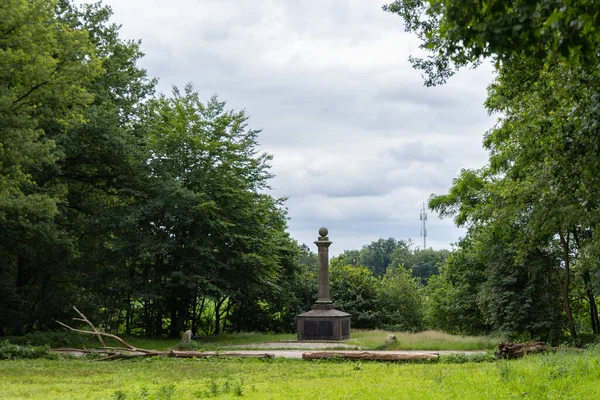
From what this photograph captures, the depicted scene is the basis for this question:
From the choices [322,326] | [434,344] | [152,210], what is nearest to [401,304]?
[322,326]

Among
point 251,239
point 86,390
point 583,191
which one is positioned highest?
point 251,239

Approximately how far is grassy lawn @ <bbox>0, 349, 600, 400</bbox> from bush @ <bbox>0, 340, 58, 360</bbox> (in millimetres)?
1748

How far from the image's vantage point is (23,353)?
17.8m

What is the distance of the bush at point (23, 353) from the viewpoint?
17562mm

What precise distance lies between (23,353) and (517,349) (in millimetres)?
14016

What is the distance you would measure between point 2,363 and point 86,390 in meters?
6.87

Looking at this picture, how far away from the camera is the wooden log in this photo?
51.0 ft

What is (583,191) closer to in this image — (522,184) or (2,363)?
(522,184)

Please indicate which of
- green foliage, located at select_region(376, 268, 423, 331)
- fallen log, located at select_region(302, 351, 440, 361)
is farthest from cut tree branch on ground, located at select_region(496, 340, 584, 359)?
green foliage, located at select_region(376, 268, 423, 331)

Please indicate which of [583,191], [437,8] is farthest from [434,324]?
[437,8]

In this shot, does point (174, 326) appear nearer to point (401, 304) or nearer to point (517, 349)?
point (401, 304)

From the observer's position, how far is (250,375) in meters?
13.1

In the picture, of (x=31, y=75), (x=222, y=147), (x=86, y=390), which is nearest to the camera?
(x=86, y=390)

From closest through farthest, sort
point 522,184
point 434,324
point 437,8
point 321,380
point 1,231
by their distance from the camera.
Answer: point 437,8, point 321,380, point 522,184, point 1,231, point 434,324
